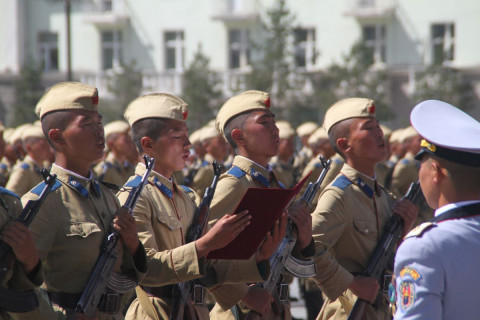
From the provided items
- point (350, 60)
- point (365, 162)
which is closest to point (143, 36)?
point (350, 60)

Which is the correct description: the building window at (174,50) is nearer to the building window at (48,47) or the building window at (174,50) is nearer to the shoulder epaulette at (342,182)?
the building window at (48,47)

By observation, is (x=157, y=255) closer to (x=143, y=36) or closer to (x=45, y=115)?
(x=45, y=115)

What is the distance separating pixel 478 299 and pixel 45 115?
2516mm

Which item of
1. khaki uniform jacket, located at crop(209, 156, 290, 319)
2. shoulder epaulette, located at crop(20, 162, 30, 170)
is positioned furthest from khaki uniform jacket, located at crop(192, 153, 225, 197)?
khaki uniform jacket, located at crop(209, 156, 290, 319)

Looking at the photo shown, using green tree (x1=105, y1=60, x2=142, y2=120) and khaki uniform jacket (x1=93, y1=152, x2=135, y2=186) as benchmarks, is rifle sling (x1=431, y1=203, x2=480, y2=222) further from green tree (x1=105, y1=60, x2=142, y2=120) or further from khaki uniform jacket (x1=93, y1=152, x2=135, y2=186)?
green tree (x1=105, y1=60, x2=142, y2=120)

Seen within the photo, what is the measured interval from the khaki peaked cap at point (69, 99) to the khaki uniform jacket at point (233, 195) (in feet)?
3.94

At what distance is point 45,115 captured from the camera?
179 inches

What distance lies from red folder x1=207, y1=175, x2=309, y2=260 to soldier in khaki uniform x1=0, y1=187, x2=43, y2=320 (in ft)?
3.37

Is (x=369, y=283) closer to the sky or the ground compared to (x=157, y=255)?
closer to the ground

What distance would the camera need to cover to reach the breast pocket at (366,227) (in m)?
5.47

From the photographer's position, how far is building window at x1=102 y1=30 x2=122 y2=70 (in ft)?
128

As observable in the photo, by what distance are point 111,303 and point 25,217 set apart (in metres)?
0.79

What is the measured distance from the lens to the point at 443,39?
3494cm

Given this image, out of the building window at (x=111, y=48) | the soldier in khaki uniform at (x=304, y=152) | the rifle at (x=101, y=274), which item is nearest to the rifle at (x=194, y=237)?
the rifle at (x=101, y=274)
